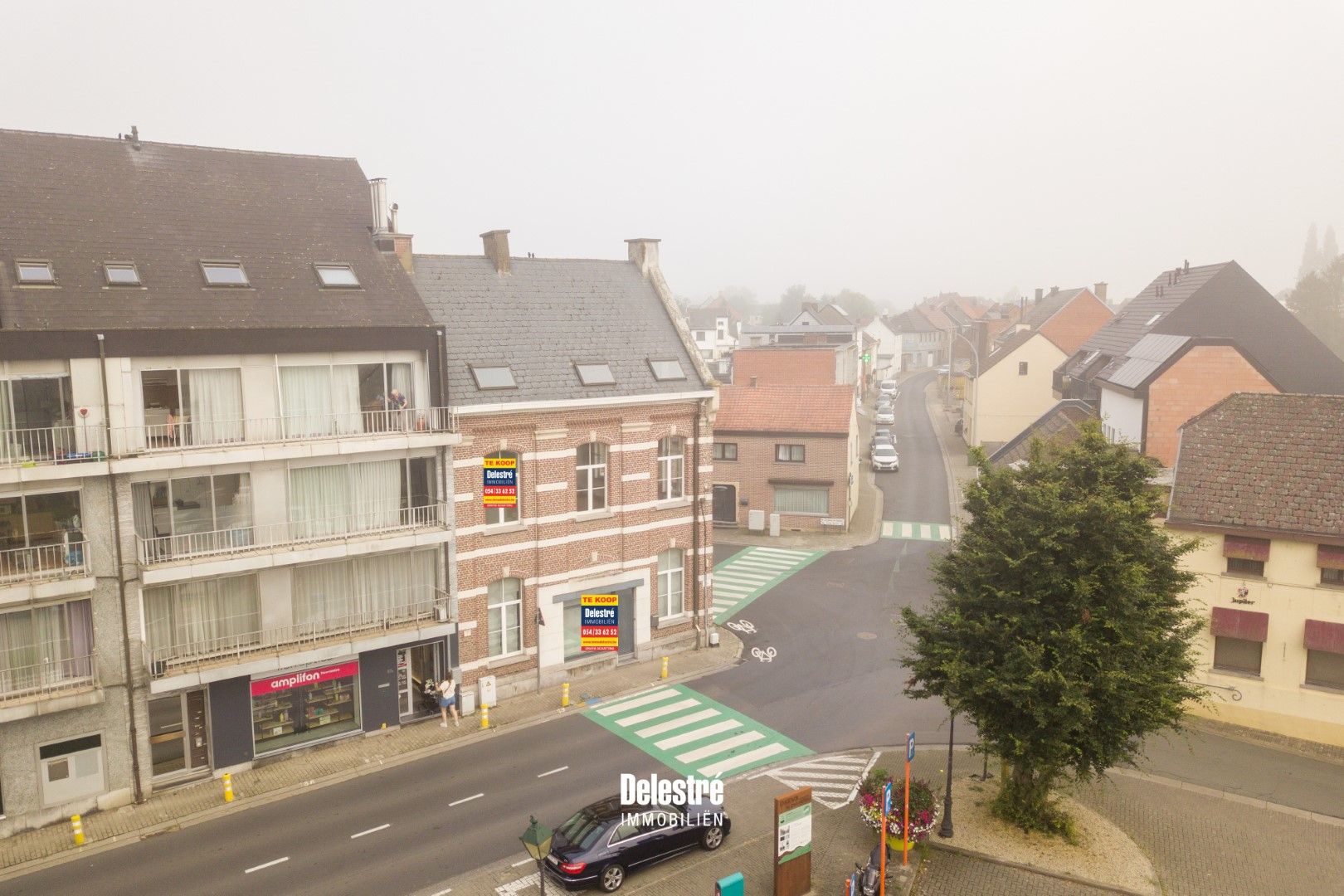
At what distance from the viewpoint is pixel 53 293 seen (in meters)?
22.0

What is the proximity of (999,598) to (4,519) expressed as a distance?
2228cm

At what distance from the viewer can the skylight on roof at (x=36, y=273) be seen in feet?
72.1

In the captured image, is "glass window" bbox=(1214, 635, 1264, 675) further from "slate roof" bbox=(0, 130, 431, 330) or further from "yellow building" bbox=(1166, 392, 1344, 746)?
"slate roof" bbox=(0, 130, 431, 330)

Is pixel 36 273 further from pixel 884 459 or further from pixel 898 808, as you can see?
pixel 884 459

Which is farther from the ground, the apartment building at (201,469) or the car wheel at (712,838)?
the apartment building at (201,469)

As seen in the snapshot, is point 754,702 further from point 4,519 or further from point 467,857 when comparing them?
point 4,519

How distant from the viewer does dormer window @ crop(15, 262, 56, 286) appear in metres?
22.0

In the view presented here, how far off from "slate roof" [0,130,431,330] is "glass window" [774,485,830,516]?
27303 mm

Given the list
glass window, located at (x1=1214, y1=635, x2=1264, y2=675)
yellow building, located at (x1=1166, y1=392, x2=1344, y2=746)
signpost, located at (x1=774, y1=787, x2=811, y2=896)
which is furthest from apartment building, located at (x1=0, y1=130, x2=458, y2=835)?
glass window, located at (x1=1214, y1=635, x2=1264, y2=675)

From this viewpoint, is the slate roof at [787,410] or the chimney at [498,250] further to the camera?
the slate roof at [787,410]

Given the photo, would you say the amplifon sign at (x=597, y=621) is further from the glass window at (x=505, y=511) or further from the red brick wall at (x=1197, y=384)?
the red brick wall at (x=1197, y=384)

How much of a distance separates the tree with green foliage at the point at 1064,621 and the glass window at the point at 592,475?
12.8 m

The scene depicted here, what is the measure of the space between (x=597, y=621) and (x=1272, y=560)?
2017cm

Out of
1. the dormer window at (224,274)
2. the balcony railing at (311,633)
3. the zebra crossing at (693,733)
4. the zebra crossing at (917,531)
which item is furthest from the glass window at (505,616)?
the zebra crossing at (917,531)
